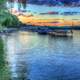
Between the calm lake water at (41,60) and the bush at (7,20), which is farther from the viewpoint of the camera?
the bush at (7,20)

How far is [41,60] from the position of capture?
17.4 metres

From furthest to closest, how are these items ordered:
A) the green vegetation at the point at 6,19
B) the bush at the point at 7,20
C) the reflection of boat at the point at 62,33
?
1. the reflection of boat at the point at 62,33
2. the bush at the point at 7,20
3. the green vegetation at the point at 6,19

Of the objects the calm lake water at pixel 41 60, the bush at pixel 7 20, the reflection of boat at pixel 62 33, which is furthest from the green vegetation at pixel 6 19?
the reflection of boat at pixel 62 33

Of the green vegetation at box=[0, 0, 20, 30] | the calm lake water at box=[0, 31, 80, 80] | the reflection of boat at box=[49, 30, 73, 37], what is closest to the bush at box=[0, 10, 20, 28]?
the green vegetation at box=[0, 0, 20, 30]

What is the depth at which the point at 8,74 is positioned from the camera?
1271cm

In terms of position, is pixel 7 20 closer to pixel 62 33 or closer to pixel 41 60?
pixel 62 33

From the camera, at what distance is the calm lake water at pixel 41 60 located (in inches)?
517

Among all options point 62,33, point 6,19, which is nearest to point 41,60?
point 6,19

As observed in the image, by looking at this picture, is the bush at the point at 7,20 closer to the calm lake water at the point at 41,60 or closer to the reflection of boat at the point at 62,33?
the calm lake water at the point at 41,60

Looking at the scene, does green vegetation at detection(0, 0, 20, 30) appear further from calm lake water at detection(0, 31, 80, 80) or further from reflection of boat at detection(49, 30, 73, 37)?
reflection of boat at detection(49, 30, 73, 37)

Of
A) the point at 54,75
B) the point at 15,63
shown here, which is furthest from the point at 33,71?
the point at 15,63

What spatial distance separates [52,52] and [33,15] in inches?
368

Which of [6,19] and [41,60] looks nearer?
[41,60]

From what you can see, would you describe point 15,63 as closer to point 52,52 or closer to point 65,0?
point 52,52
